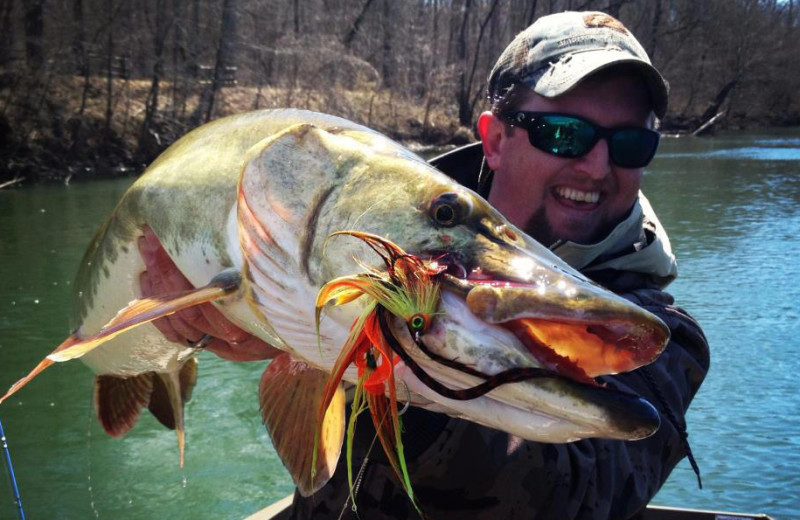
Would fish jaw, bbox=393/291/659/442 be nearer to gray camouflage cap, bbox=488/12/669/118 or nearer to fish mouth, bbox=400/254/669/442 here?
fish mouth, bbox=400/254/669/442

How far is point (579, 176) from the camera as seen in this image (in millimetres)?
2357

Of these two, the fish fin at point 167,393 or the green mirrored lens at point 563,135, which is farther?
the fish fin at point 167,393

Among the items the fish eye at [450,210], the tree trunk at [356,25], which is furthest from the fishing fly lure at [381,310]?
the tree trunk at [356,25]

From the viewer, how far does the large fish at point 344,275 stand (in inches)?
42.1

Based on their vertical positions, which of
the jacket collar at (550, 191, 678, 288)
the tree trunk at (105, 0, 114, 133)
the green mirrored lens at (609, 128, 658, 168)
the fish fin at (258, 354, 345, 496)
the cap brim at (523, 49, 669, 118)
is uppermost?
the cap brim at (523, 49, 669, 118)

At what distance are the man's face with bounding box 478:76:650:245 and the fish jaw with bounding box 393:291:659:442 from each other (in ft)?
4.32

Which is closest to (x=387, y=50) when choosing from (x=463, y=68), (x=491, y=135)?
(x=463, y=68)

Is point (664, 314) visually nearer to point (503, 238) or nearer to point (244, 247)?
point (503, 238)

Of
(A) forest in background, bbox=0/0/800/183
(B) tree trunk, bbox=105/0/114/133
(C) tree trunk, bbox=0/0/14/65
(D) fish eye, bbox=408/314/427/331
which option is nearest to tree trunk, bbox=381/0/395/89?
(A) forest in background, bbox=0/0/800/183

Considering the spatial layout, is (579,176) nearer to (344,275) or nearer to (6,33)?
(344,275)

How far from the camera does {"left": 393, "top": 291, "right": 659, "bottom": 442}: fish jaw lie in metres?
1.04

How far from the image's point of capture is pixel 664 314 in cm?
194

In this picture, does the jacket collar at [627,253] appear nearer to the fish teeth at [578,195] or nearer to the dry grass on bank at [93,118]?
the fish teeth at [578,195]

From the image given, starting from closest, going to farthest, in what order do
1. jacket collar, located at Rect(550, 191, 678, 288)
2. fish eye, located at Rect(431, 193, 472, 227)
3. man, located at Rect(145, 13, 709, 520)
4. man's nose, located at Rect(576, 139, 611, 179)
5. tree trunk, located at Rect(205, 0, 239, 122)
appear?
fish eye, located at Rect(431, 193, 472, 227), man, located at Rect(145, 13, 709, 520), jacket collar, located at Rect(550, 191, 678, 288), man's nose, located at Rect(576, 139, 611, 179), tree trunk, located at Rect(205, 0, 239, 122)
